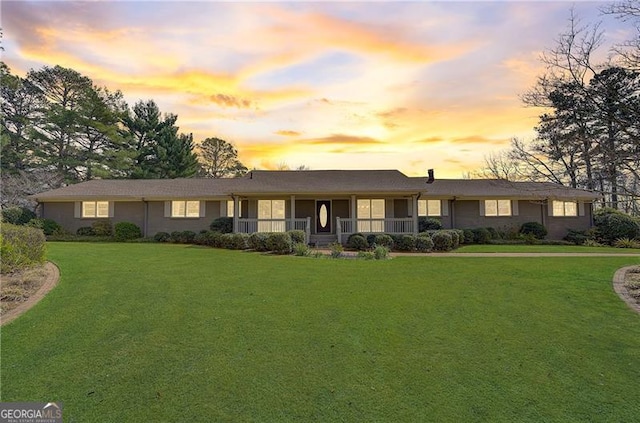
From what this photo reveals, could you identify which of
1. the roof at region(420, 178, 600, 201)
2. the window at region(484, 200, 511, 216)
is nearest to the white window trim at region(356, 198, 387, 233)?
the roof at region(420, 178, 600, 201)

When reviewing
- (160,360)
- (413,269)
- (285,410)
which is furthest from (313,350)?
(413,269)

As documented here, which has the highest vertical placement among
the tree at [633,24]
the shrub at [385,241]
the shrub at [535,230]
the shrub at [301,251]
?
the tree at [633,24]

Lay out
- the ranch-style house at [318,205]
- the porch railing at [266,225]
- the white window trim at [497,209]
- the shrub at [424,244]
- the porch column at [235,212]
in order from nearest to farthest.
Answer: the shrub at [424,244]
the porch column at [235,212]
the porch railing at [266,225]
the ranch-style house at [318,205]
the white window trim at [497,209]

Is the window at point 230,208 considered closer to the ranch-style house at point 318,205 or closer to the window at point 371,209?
the ranch-style house at point 318,205

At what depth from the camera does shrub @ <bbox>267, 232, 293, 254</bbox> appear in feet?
51.0

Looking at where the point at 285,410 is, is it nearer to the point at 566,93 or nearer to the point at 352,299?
the point at 352,299

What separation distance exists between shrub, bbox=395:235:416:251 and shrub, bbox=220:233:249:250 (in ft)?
25.1

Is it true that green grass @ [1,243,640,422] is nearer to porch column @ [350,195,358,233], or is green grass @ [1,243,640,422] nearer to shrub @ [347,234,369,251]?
shrub @ [347,234,369,251]

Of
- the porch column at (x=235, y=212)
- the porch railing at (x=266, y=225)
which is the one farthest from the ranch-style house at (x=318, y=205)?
the porch railing at (x=266, y=225)

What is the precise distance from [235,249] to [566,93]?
14436 mm

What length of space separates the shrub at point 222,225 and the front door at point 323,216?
5.21 meters

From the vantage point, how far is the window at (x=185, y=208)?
22.1 meters

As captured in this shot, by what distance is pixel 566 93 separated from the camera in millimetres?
10633

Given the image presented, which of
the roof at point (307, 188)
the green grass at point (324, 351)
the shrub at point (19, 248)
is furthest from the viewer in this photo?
the roof at point (307, 188)
